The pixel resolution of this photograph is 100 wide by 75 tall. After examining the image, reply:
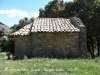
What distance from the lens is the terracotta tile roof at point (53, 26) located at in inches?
532

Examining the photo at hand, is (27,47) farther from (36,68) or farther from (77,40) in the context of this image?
(36,68)

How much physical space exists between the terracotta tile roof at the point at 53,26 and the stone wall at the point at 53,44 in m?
0.33

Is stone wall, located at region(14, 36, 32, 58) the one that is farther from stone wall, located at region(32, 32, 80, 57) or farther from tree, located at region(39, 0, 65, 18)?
tree, located at region(39, 0, 65, 18)

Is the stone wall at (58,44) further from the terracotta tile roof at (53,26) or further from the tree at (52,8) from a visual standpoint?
the tree at (52,8)

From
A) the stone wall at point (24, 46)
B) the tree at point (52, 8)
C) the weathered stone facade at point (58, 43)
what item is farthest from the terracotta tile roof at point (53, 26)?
the tree at point (52, 8)

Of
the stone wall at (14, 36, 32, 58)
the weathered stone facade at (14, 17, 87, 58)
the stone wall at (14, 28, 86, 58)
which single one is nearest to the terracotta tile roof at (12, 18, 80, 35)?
the weathered stone facade at (14, 17, 87, 58)

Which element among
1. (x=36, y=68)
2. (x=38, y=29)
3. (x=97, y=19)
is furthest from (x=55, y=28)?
(x=97, y=19)

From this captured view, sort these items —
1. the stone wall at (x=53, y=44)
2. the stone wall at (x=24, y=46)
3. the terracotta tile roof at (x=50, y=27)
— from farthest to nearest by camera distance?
the stone wall at (x=24, y=46) < the terracotta tile roof at (x=50, y=27) < the stone wall at (x=53, y=44)

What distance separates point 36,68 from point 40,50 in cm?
509

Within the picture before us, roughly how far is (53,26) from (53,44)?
167cm

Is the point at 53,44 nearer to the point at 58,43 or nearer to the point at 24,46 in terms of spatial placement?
the point at 58,43

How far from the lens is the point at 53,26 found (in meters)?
14.3

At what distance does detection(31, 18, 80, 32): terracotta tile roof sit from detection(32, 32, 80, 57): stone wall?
326mm

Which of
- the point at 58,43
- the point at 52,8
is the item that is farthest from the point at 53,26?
the point at 52,8
